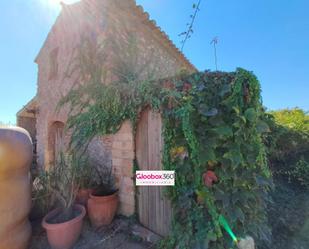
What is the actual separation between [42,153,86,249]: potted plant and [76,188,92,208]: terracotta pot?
0.24 meters

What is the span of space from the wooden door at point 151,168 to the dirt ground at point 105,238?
1.02 ft

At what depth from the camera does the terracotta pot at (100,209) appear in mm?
3559

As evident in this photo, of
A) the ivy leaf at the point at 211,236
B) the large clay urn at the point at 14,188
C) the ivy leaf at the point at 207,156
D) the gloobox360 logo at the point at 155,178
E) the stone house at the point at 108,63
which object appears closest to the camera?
the ivy leaf at the point at 211,236

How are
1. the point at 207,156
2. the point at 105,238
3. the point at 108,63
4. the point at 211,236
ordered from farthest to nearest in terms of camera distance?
the point at 108,63, the point at 105,238, the point at 207,156, the point at 211,236

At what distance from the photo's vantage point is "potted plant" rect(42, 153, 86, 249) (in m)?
3.02

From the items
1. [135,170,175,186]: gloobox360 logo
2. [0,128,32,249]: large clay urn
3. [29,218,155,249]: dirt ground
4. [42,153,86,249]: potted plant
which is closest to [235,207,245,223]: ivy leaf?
[135,170,175,186]: gloobox360 logo

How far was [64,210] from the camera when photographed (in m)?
3.35

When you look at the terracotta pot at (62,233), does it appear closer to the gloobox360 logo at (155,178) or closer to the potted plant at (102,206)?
the potted plant at (102,206)

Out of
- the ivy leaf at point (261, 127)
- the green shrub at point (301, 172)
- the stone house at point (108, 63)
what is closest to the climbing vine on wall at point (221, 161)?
the ivy leaf at point (261, 127)

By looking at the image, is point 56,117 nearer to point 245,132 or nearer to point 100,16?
point 100,16

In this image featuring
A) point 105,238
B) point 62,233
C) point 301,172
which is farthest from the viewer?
point 301,172

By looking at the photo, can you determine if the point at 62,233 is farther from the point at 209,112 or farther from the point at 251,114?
the point at 251,114

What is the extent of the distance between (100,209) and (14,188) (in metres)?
1.44

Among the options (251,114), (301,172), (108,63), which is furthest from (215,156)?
(108,63)
